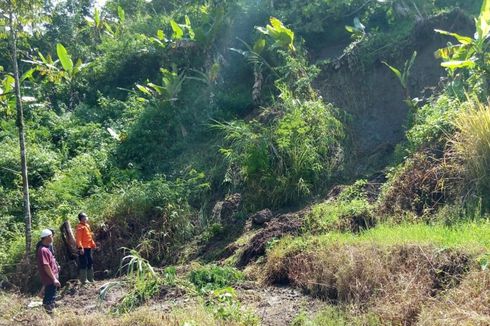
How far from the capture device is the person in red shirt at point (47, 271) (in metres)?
9.11

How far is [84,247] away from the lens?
11055 mm

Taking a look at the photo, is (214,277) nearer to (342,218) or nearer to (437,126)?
(342,218)

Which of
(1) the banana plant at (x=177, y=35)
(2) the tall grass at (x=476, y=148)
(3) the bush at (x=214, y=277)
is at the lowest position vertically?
(3) the bush at (x=214, y=277)

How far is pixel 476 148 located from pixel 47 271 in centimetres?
681

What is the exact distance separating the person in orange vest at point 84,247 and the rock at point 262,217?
304cm

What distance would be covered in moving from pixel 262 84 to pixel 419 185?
6.77 metres

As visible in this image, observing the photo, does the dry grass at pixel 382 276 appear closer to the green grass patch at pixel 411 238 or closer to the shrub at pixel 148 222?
the green grass patch at pixel 411 238

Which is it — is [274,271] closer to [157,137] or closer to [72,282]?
[72,282]

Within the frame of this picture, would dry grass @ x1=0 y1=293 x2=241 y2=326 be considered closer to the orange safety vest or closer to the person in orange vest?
the person in orange vest

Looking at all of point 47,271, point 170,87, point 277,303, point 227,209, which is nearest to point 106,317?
point 47,271

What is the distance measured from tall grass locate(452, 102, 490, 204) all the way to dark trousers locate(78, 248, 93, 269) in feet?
21.9

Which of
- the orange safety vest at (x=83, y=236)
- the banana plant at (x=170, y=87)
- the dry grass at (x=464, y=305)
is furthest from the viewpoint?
the banana plant at (x=170, y=87)

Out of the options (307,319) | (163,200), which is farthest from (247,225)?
(307,319)

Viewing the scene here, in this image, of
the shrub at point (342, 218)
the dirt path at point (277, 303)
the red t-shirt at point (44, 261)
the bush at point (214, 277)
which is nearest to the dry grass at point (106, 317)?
the red t-shirt at point (44, 261)
